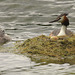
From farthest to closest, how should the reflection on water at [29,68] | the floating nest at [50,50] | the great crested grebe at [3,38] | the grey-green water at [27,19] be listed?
the great crested grebe at [3,38], the floating nest at [50,50], the grey-green water at [27,19], the reflection on water at [29,68]

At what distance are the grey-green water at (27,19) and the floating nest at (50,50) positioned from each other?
42 cm

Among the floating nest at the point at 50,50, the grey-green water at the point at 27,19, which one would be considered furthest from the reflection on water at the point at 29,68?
the floating nest at the point at 50,50

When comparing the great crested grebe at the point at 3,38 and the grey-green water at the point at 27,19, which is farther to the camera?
the great crested grebe at the point at 3,38

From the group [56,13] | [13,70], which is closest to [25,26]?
[56,13]

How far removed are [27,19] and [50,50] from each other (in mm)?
8645

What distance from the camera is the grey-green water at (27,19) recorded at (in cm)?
1074

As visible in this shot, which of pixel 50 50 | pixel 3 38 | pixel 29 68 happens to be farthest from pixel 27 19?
pixel 29 68

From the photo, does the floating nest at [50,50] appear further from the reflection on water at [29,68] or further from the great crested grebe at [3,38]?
the great crested grebe at [3,38]

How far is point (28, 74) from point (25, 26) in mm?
9541

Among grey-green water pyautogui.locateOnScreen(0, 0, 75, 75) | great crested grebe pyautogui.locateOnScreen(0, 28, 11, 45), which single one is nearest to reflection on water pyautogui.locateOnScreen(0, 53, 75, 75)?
grey-green water pyautogui.locateOnScreen(0, 0, 75, 75)

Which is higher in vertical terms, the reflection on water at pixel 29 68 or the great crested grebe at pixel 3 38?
the great crested grebe at pixel 3 38

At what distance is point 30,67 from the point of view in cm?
1004

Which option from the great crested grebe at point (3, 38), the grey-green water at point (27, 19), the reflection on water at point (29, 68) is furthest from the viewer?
the great crested grebe at point (3, 38)

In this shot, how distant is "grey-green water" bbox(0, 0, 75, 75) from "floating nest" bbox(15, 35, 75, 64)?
42cm
